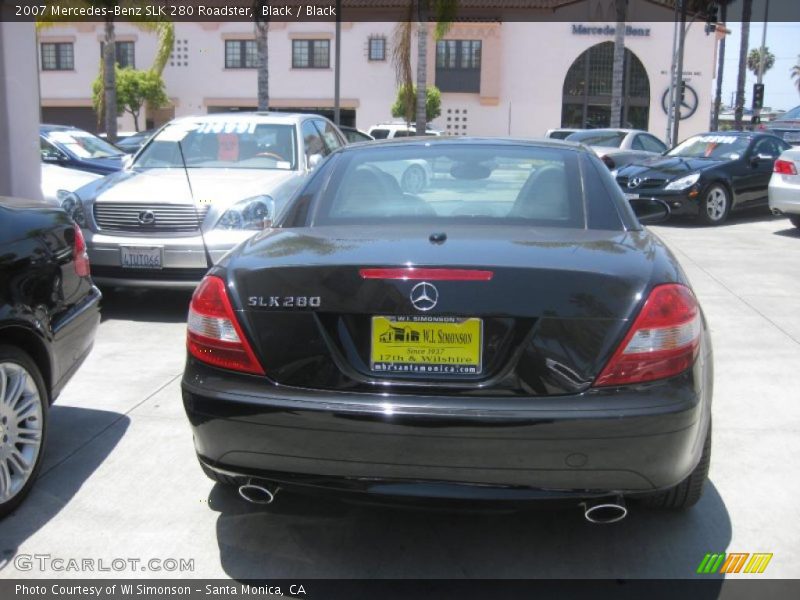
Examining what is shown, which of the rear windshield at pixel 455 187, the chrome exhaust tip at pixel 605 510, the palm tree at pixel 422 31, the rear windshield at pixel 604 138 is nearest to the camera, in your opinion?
the chrome exhaust tip at pixel 605 510

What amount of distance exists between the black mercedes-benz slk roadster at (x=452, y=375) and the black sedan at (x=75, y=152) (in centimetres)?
1030

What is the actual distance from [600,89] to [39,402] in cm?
4318

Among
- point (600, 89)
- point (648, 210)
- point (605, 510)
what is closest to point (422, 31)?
point (600, 89)

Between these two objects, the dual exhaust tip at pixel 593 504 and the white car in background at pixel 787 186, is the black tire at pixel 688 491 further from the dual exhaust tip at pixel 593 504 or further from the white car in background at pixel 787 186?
the white car in background at pixel 787 186

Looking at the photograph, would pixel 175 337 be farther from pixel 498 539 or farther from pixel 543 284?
pixel 543 284

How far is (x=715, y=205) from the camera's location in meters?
14.0

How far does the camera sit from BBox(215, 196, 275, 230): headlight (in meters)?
7.05

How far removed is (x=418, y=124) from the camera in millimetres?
31266

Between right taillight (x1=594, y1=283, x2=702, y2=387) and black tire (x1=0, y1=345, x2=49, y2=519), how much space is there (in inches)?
89.1

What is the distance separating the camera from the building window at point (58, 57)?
45.8m

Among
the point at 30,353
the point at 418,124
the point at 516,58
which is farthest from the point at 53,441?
the point at 516,58

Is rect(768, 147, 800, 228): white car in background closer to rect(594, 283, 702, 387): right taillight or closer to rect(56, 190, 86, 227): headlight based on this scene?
rect(56, 190, 86, 227): headlight

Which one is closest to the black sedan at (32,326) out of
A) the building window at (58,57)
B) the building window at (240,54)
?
the building window at (240,54)

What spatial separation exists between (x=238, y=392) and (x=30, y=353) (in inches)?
52.2
